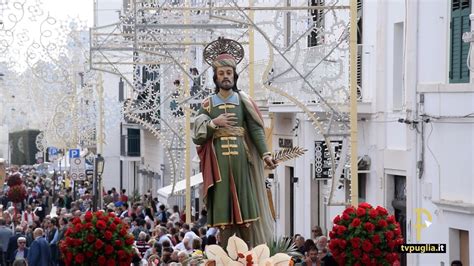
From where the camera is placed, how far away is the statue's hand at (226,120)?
46.8 feet

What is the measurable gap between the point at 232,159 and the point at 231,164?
0.18 feet

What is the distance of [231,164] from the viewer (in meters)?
14.3

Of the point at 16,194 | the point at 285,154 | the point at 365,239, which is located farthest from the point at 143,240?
the point at 16,194

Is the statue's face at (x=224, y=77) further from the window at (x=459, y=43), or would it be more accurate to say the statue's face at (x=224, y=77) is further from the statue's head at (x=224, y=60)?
the window at (x=459, y=43)

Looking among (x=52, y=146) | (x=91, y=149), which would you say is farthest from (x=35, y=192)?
(x=52, y=146)

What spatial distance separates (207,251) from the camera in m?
12.2

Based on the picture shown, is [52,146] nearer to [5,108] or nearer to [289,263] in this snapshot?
[5,108]

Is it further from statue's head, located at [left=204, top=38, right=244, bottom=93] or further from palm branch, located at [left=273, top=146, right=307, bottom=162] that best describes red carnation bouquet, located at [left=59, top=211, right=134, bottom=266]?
statue's head, located at [left=204, top=38, right=244, bottom=93]

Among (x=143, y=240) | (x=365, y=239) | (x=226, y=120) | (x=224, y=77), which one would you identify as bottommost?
(x=143, y=240)

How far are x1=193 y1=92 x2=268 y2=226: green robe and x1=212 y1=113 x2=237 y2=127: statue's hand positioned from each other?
50mm

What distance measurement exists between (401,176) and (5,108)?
48.0 meters

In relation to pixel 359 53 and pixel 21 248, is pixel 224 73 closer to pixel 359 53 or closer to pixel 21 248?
pixel 21 248

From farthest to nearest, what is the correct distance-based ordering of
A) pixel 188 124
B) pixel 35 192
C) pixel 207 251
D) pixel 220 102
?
pixel 35 192
pixel 188 124
pixel 220 102
pixel 207 251

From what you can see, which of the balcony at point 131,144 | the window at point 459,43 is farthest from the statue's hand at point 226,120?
the balcony at point 131,144
